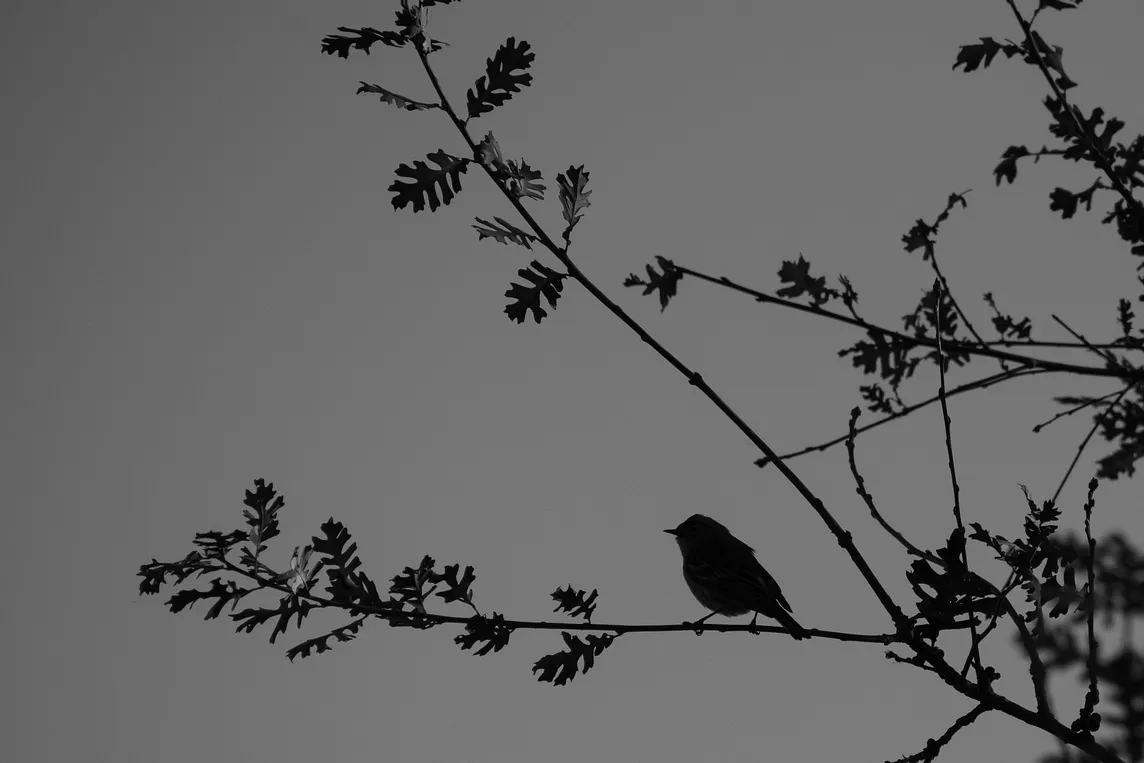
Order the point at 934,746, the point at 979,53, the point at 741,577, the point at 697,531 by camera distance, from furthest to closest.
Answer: the point at 697,531
the point at 741,577
the point at 979,53
the point at 934,746

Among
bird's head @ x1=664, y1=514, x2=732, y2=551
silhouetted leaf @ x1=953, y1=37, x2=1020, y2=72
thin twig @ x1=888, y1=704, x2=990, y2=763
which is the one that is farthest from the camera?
bird's head @ x1=664, y1=514, x2=732, y2=551

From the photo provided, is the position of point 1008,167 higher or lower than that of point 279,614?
higher

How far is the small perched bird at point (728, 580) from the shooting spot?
5906 millimetres

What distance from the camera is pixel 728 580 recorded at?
249 inches

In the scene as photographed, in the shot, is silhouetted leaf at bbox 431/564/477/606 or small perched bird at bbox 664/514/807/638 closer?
silhouetted leaf at bbox 431/564/477/606

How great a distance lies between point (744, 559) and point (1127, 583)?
4452 mm

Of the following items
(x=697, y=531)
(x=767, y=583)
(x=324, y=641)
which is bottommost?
(x=324, y=641)

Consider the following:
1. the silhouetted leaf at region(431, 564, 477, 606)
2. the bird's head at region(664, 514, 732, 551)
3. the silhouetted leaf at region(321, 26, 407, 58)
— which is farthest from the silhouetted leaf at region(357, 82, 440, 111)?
the bird's head at region(664, 514, 732, 551)

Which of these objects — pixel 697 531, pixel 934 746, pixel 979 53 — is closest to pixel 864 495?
pixel 934 746

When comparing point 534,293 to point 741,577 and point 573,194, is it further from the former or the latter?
point 741,577

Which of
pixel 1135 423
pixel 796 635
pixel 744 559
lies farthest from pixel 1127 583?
pixel 744 559

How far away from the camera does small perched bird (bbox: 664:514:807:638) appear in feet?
19.4

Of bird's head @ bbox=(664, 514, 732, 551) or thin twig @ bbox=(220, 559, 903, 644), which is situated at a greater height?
bird's head @ bbox=(664, 514, 732, 551)

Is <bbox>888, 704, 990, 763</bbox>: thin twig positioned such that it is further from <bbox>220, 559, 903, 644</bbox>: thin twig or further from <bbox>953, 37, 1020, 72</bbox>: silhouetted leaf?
<bbox>953, 37, 1020, 72</bbox>: silhouetted leaf
